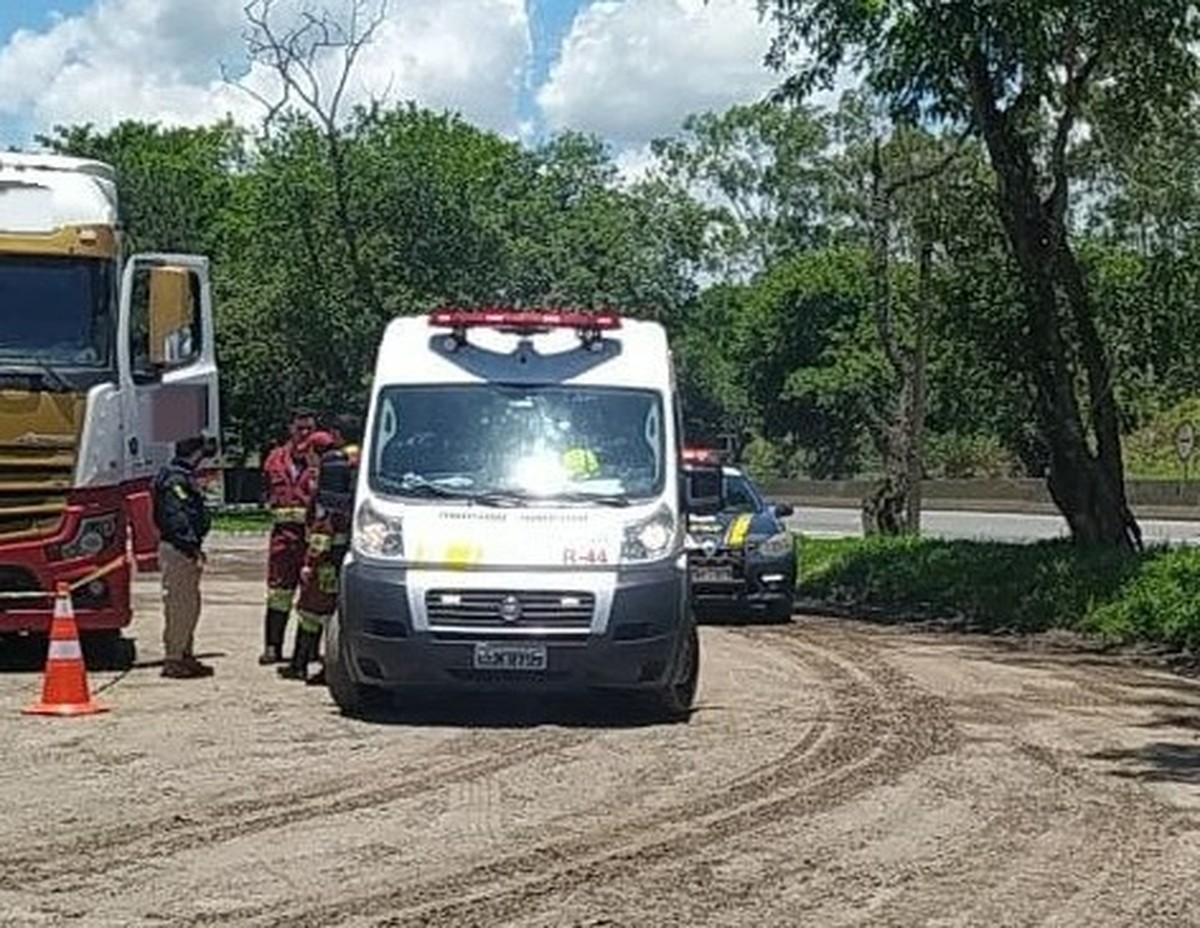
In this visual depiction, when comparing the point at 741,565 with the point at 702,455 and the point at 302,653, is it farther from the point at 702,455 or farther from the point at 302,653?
the point at 302,653

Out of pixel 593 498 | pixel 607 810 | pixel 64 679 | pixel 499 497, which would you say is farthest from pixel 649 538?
pixel 64 679

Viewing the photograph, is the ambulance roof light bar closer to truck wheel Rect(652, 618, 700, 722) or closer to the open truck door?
truck wheel Rect(652, 618, 700, 722)

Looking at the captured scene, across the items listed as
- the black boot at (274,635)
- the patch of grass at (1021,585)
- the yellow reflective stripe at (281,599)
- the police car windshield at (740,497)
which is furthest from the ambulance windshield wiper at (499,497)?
the police car windshield at (740,497)

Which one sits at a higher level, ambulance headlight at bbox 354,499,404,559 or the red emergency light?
the red emergency light

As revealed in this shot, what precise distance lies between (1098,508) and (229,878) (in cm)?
1713

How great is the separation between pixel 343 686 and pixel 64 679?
1.80 meters

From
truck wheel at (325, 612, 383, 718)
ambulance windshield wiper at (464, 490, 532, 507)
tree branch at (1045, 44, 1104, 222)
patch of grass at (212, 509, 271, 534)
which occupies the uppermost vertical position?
tree branch at (1045, 44, 1104, 222)

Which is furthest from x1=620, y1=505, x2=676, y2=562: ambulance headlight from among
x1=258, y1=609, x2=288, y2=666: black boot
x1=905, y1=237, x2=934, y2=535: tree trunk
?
x1=905, y1=237, x2=934, y2=535: tree trunk

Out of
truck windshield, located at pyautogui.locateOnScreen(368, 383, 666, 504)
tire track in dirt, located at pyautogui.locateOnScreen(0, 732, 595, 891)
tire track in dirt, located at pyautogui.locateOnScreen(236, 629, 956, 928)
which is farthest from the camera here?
truck windshield, located at pyautogui.locateOnScreen(368, 383, 666, 504)

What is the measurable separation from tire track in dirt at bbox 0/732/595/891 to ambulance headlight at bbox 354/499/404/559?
129cm

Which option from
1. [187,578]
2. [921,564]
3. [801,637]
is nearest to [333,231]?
[921,564]

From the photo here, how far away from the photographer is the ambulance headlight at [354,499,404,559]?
12.6 meters

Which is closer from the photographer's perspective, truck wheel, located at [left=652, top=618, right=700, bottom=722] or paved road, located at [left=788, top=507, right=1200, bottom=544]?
truck wheel, located at [left=652, top=618, right=700, bottom=722]

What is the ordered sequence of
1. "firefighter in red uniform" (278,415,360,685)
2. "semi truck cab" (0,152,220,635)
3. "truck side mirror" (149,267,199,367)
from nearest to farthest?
"firefighter in red uniform" (278,415,360,685)
"semi truck cab" (0,152,220,635)
"truck side mirror" (149,267,199,367)
